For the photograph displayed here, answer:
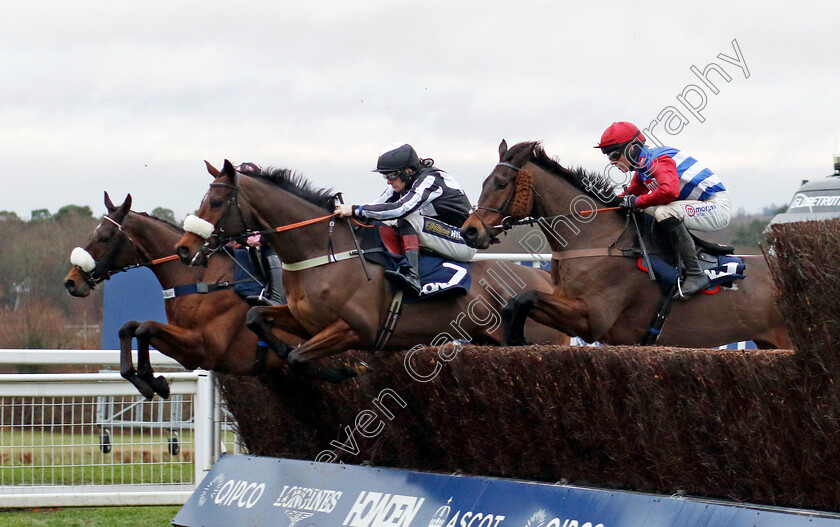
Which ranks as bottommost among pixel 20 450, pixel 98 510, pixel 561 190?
pixel 98 510

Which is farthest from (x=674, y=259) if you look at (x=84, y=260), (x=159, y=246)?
(x=84, y=260)

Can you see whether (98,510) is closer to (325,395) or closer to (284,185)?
(325,395)

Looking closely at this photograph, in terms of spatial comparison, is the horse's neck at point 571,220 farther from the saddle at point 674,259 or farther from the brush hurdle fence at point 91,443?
the brush hurdle fence at point 91,443

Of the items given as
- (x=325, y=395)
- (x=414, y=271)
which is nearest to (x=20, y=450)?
(x=325, y=395)

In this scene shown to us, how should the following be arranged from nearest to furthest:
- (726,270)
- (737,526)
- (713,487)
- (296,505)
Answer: (737,526) < (713,487) < (296,505) < (726,270)

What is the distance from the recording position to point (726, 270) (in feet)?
19.1

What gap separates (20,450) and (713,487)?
5027 mm

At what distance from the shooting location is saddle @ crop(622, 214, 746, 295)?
5.71 meters

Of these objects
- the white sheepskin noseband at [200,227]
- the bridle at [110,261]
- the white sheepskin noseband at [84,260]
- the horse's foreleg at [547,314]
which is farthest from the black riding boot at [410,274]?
the white sheepskin noseband at [84,260]

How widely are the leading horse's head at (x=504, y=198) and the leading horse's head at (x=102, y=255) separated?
2574mm

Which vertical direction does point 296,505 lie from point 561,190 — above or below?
below

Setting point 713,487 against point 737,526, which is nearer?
point 737,526

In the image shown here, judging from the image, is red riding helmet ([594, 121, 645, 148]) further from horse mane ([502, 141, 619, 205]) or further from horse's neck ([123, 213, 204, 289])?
horse's neck ([123, 213, 204, 289])

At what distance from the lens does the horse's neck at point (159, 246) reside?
682 cm
